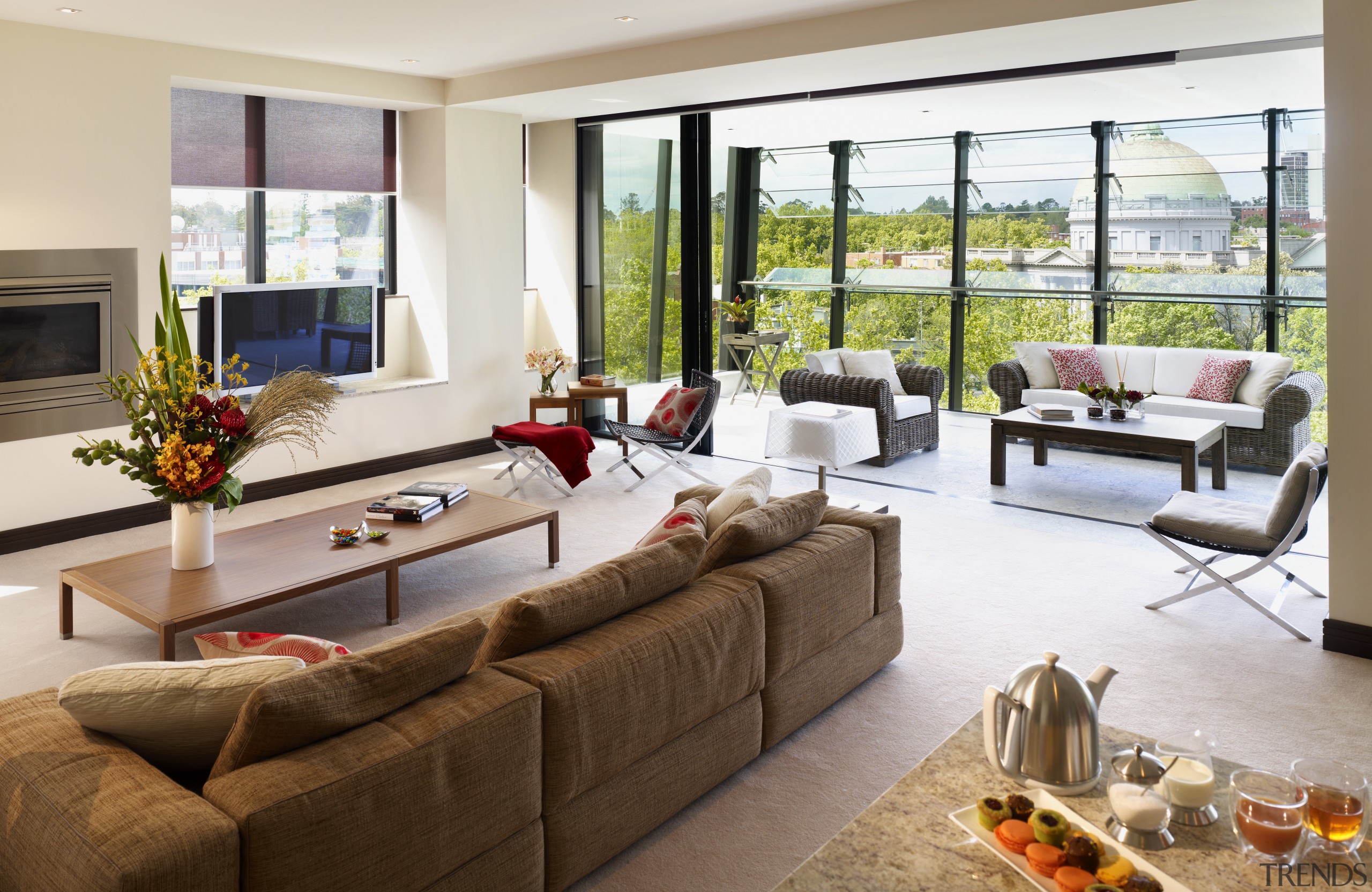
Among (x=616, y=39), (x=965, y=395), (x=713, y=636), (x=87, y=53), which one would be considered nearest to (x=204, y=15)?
(x=87, y=53)

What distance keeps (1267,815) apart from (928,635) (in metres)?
2.66

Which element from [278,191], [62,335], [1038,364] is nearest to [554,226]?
[278,191]

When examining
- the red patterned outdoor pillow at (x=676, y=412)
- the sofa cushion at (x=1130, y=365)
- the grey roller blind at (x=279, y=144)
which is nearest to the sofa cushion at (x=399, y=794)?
the red patterned outdoor pillow at (x=676, y=412)

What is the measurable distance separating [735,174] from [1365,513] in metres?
7.03

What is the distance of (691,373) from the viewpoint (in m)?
7.77

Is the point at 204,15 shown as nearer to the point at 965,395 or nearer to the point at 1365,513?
the point at 1365,513

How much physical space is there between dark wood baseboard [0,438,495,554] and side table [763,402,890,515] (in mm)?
2419

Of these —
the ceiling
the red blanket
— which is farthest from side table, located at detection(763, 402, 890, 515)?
the ceiling

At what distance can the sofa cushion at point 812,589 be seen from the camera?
324cm

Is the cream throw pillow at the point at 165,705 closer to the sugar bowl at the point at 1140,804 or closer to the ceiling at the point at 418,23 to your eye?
the sugar bowl at the point at 1140,804

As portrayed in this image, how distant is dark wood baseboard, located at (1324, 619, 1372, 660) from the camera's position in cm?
411

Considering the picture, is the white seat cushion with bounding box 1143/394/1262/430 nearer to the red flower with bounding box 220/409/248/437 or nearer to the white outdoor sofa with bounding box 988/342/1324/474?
the white outdoor sofa with bounding box 988/342/1324/474

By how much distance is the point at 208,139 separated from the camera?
6.79m

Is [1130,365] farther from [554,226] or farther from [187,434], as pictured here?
[187,434]
